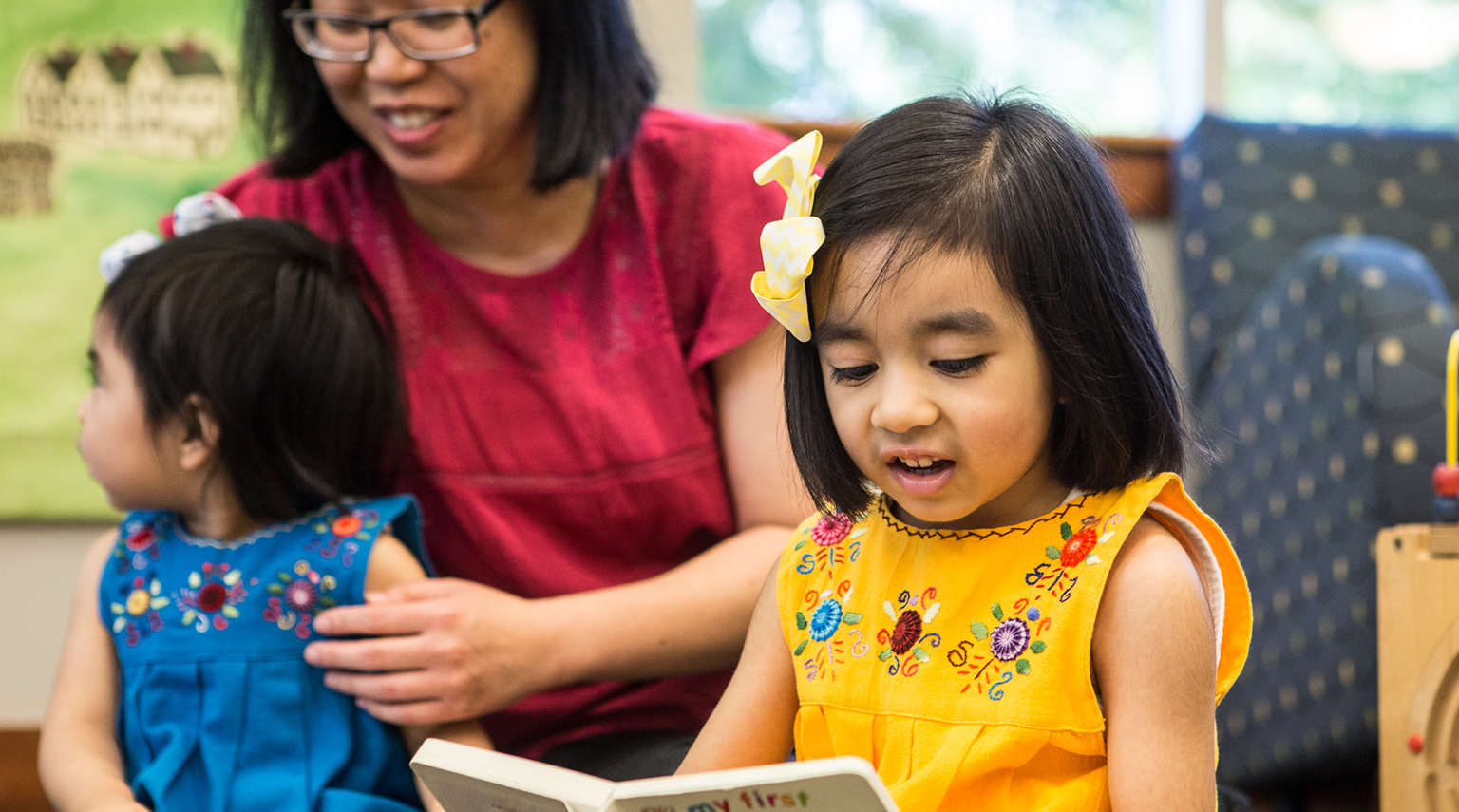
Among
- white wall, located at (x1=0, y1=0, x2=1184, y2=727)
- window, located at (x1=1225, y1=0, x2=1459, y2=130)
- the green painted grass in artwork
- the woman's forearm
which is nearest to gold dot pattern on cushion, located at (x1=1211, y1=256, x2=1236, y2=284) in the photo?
white wall, located at (x1=0, y1=0, x2=1184, y2=727)

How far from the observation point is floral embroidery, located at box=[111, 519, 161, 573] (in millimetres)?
1160

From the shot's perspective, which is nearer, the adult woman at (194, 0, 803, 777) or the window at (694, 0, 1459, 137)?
the adult woman at (194, 0, 803, 777)

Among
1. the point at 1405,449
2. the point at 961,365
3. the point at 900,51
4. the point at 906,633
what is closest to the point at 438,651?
the point at 906,633

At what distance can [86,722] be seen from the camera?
1.12 metres

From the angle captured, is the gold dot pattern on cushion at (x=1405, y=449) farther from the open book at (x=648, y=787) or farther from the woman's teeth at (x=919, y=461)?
the open book at (x=648, y=787)

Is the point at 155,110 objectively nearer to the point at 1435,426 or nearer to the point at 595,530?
the point at 595,530

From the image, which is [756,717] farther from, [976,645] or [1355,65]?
[1355,65]

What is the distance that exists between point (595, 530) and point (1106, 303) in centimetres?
59

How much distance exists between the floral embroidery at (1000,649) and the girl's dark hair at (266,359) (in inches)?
24.5

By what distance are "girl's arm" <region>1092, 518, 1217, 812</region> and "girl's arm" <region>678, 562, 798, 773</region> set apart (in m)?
0.23

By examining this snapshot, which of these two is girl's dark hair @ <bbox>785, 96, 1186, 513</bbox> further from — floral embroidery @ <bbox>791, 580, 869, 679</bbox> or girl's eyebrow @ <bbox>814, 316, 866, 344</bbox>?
floral embroidery @ <bbox>791, 580, 869, 679</bbox>

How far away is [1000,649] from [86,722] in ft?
2.72

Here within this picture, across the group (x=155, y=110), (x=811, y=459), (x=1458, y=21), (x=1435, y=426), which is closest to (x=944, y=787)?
(x=811, y=459)

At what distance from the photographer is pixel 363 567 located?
3.62 feet
